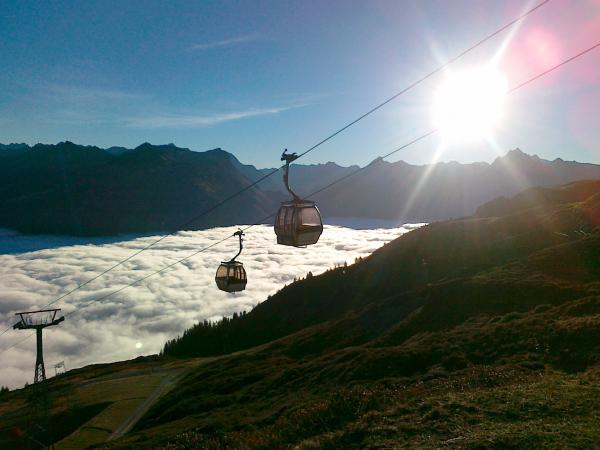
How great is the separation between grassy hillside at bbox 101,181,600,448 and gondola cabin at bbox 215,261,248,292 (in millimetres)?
10021

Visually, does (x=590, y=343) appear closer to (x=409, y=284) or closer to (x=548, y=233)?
(x=548, y=233)

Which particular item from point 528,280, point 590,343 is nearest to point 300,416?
point 590,343

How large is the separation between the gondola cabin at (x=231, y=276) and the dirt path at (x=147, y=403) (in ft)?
75.8

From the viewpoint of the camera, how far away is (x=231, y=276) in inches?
1336

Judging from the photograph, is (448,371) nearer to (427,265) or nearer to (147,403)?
(147,403)

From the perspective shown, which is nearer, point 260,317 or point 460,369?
point 460,369

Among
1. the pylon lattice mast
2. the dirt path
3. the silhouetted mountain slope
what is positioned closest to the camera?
the pylon lattice mast

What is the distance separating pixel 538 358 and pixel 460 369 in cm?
475

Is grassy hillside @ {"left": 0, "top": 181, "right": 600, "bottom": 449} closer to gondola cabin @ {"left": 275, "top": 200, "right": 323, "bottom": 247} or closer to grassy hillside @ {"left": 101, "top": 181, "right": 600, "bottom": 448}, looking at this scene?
grassy hillside @ {"left": 101, "top": 181, "right": 600, "bottom": 448}

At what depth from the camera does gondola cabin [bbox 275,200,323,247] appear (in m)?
21.9

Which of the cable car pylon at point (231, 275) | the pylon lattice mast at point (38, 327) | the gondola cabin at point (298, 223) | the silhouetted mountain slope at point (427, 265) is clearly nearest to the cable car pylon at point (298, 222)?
the gondola cabin at point (298, 223)

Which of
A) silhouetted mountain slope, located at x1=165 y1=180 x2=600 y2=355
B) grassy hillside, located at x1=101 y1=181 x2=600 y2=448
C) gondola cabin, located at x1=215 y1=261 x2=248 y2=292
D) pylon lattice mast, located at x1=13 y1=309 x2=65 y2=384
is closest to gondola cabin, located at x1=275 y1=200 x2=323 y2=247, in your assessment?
grassy hillside, located at x1=101 y1=181 x2=600 y2=448

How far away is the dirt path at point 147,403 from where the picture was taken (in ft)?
151

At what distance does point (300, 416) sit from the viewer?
21.7 m
